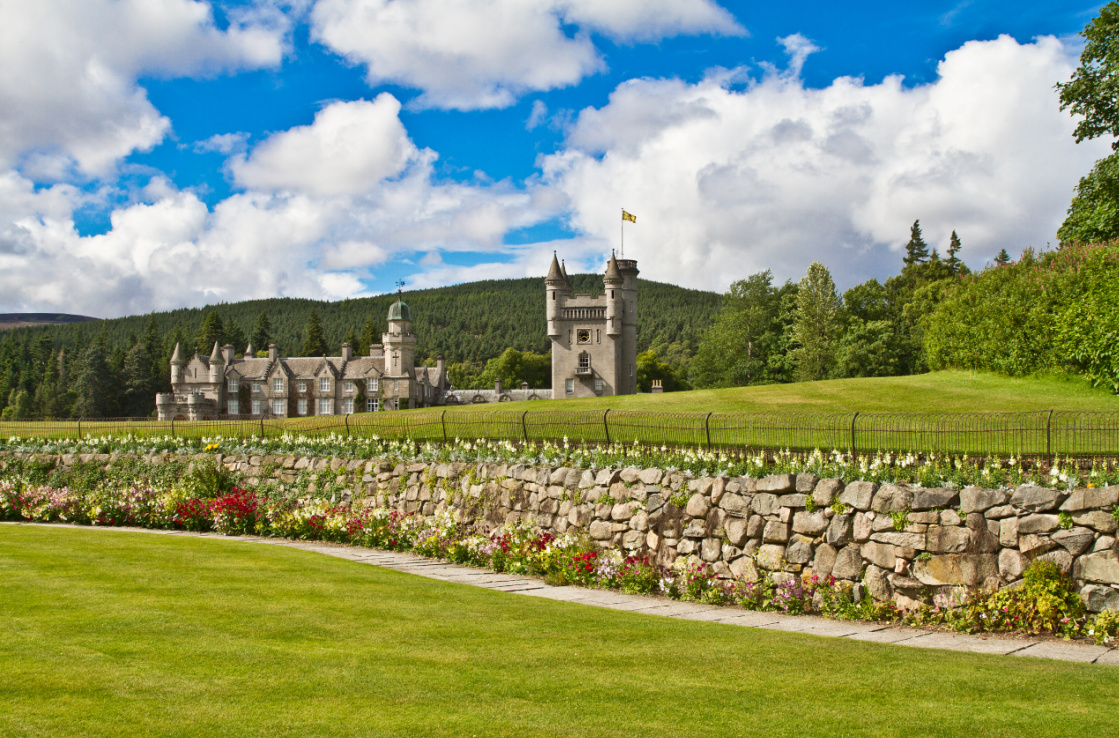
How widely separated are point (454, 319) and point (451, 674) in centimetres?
15701

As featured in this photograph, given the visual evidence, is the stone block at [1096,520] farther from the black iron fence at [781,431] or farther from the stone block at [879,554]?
the stone block at [879,554]

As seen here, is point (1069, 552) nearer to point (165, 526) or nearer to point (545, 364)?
point (165, 526)

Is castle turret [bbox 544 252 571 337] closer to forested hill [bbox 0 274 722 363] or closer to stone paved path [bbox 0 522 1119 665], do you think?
stone paved path [bbox 0 522 1119 665]

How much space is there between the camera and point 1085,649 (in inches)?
308

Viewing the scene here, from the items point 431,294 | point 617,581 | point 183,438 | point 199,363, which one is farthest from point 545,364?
point 617,581

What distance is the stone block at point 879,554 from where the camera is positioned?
9445 millimetres

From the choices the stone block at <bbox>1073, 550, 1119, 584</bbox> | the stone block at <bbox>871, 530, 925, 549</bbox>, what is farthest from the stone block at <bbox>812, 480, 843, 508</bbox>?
the stone block at <bbox>1073, 550, 1119, 584</bbox>

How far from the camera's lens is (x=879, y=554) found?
9.52 metres

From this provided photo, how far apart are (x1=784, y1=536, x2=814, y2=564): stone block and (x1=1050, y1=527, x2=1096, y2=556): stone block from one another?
9.26ft

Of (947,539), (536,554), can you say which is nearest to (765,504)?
(947,539)

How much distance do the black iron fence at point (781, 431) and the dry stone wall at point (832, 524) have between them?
4.65ft

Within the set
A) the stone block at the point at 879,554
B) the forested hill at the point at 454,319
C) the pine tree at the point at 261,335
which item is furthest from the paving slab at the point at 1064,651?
the forested hill at the point at 454,319

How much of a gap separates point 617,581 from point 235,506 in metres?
9.61

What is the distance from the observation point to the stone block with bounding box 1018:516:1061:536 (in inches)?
339
